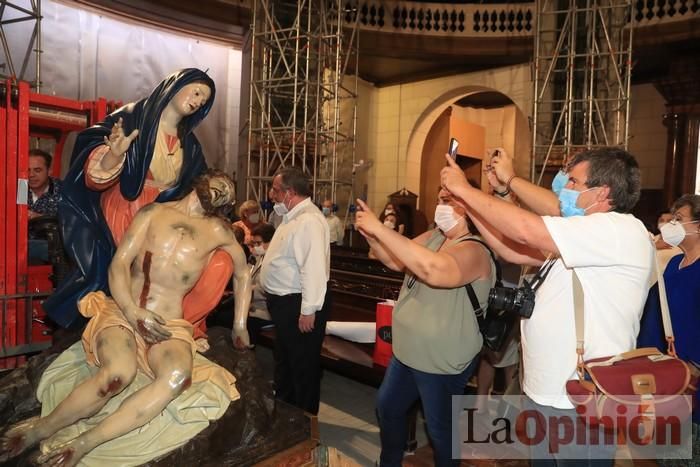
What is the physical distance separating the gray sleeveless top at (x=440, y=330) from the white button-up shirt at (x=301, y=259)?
0.99 meters

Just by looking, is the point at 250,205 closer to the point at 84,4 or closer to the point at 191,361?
the point at 191,361

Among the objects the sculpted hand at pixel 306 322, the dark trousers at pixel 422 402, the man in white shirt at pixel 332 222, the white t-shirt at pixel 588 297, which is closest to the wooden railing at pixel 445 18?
the man in white shirt at pixel 332 222

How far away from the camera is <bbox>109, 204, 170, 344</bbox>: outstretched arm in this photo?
205 cm

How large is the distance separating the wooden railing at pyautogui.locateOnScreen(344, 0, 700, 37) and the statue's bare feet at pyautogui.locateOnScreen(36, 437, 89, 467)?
9.68 meters

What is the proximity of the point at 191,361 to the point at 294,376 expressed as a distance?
1.33 meters

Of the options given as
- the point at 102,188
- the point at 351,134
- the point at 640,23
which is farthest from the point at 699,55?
the point at 102,188

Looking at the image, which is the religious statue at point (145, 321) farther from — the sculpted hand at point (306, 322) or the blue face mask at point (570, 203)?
the blue face mask at point (570, 203)

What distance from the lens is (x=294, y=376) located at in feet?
10.9

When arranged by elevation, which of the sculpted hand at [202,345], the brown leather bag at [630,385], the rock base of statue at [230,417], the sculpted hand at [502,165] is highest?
the sculpted hand at [502,165]

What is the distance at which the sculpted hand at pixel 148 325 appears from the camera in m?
2.04

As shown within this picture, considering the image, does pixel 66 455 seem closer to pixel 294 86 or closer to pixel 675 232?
pixel 675 232

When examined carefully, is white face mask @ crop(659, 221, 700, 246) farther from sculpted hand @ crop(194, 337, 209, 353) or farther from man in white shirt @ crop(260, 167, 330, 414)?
sculpted hand @ crop(194, 337, 209, 353)

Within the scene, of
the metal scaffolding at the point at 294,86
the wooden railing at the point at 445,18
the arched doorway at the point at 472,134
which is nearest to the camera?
the metal scaffolding at the point at 294,86

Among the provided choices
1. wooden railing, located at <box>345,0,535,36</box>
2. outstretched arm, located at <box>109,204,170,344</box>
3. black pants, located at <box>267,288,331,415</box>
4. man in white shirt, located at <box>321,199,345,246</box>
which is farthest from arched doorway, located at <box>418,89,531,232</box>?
outstretched arm, located at <box>109,204,170,344</box>
